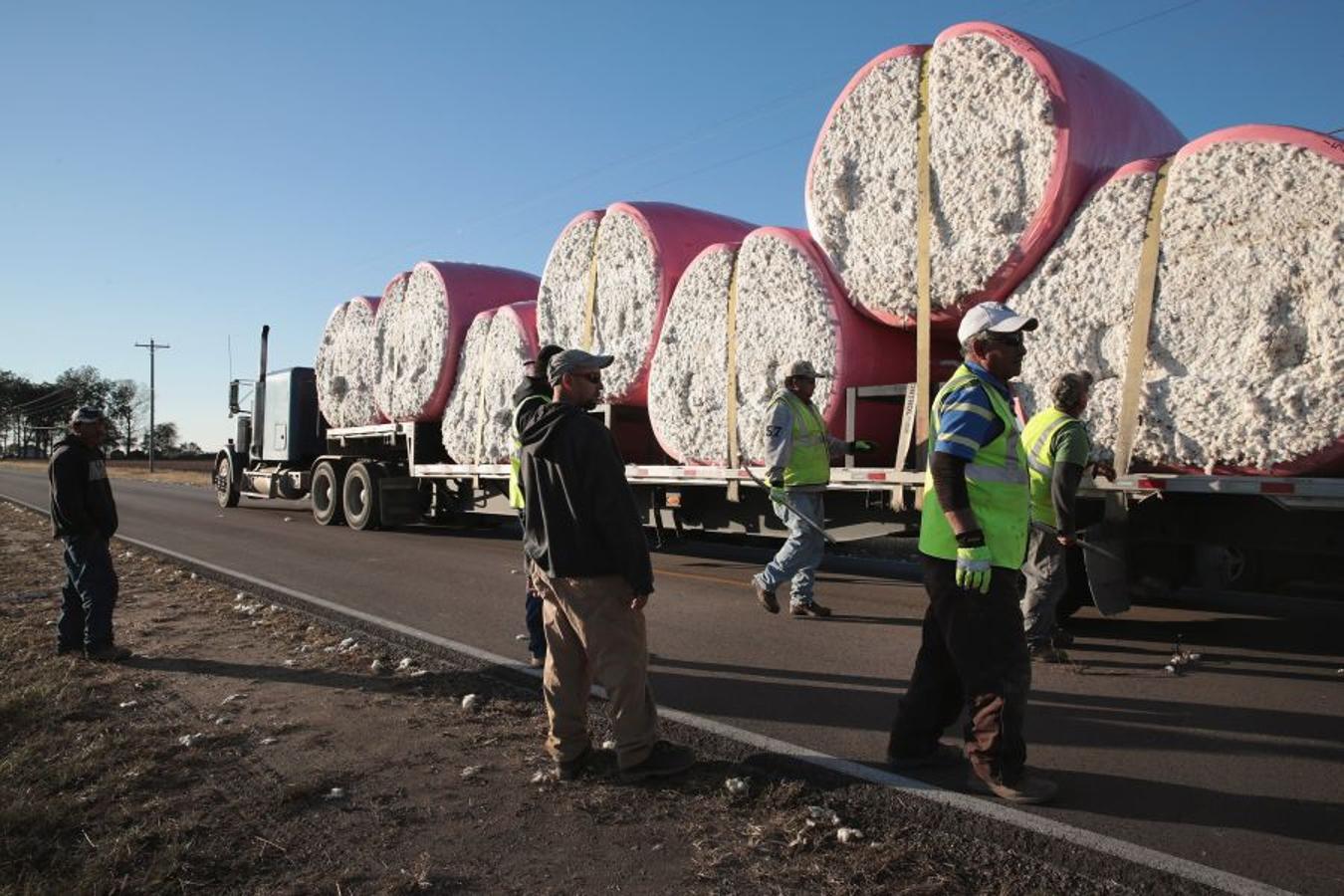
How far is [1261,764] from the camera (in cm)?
404

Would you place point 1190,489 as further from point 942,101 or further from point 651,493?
point 651,493

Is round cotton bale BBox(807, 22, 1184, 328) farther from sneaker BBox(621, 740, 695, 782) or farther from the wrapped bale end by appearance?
sneaker BBox(621, 740, 695, 782)

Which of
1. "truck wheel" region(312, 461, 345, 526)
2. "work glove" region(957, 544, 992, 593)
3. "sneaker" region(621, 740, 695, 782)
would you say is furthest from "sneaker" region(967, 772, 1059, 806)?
"truck wheel" region(312, 461, 345, 526)

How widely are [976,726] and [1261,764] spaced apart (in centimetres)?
136

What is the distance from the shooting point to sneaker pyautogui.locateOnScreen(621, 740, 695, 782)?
3887mm

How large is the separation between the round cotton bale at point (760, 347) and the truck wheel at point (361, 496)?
689 cm

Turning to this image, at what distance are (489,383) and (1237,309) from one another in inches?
349

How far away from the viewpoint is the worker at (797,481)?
728 centimetres

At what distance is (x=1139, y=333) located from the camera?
19.4ft

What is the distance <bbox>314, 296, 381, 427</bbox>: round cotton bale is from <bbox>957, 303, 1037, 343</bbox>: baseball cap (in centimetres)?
1278

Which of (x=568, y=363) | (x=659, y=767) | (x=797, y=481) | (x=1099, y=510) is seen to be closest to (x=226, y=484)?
(x=797, y=481)

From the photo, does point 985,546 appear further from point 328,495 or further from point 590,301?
point 328,495

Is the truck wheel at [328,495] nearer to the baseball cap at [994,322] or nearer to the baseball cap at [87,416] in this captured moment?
the baseball cap at [87,416]

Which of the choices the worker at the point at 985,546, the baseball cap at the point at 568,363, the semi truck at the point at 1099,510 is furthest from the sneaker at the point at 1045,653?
the baseball cap at the point at 568,363
